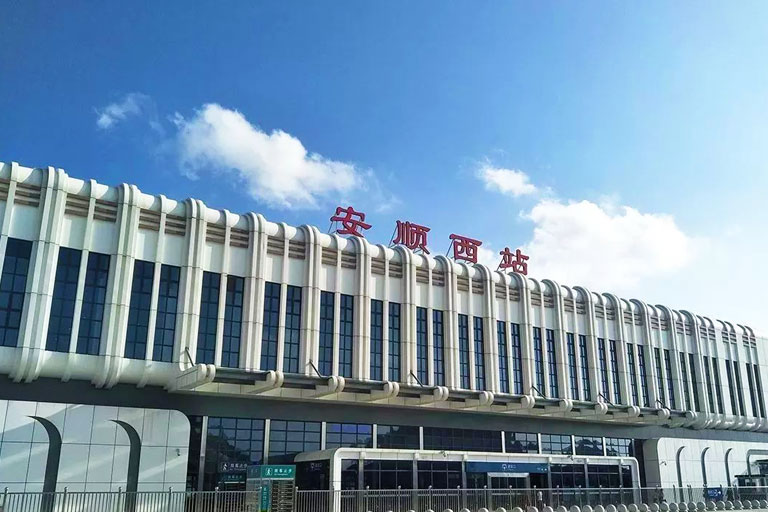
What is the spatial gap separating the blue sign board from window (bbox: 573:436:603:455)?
27.1 feet

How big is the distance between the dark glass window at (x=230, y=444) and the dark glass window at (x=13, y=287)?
10311 mm

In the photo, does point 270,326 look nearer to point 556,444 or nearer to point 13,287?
point 13,287

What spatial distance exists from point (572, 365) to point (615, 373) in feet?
14.7

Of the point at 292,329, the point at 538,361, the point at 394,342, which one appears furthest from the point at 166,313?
the point at 538,361

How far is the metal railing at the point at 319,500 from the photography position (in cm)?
2758

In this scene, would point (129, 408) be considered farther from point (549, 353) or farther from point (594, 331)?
point (594, 331)

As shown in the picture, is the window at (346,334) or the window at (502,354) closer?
the window at (346,334)

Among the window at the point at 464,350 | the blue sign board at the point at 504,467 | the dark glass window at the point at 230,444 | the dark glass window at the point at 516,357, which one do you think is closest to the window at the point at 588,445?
the dark glass window at the point at 516,357

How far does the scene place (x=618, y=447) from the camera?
49.8 m

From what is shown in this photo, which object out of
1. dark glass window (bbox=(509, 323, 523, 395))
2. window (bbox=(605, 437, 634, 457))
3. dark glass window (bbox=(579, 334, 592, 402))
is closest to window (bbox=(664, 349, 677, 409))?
window (bbox=(605, 437, 634, 457))

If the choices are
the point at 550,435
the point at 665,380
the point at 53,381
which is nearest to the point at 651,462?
the point at 665,380

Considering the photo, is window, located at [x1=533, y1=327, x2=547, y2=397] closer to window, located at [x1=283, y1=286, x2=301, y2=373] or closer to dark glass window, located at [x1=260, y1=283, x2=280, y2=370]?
window, located at [x1=283, y1=286, x2=301, y2=373]

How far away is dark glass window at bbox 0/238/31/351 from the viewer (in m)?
30.3

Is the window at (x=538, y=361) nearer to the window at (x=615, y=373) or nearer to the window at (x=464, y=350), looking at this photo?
the window at (x=464, y=350)
